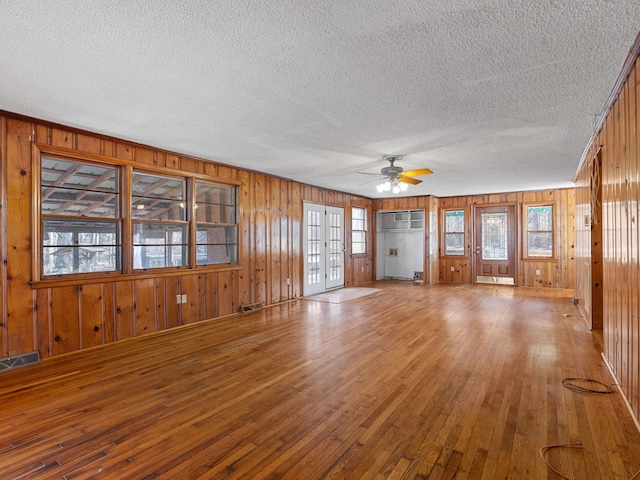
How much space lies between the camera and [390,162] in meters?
5.23

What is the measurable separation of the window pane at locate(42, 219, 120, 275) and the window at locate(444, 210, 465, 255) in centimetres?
826

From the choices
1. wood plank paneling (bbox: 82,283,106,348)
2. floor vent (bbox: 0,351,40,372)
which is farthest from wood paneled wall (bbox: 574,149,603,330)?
floor vent (bbox: 0,351,40,372)

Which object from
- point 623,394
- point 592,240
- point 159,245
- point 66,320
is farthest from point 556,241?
point 66,320

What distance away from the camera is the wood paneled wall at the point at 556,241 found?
8305 millimetres

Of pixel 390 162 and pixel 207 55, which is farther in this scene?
pixel 390 162

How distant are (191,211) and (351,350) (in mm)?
3103

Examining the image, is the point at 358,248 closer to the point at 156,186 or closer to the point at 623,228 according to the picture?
the point at 156,186

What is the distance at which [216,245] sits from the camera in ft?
18.7

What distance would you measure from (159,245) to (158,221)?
34 centimetres

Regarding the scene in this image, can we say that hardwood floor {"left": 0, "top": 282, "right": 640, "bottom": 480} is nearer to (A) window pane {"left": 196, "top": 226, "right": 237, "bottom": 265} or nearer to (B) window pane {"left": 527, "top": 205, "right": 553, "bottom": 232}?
(A) window pane {"left": 196, "top": 226, "right": 237, "bottom": 265}

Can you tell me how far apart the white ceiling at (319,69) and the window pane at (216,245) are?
154cm

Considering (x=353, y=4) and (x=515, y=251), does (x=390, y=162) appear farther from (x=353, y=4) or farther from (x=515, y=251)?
(x=515, y=251)

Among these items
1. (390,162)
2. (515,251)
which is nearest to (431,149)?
(390,162)

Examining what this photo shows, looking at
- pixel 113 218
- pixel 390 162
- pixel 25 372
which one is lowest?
pixel 25 372
